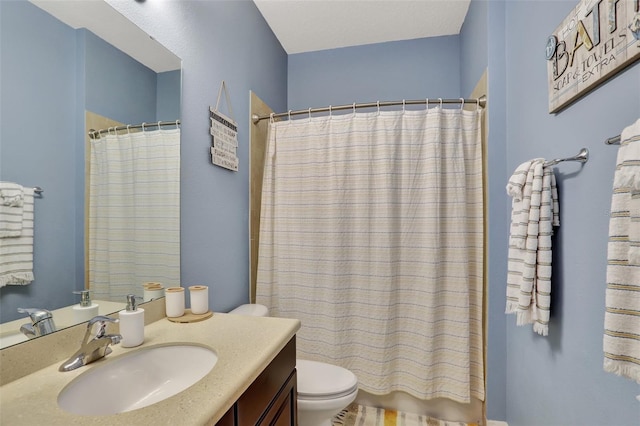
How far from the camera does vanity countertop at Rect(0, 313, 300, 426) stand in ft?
1.96

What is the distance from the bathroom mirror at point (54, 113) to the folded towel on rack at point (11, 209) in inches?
0.8

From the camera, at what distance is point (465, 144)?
1797 mm

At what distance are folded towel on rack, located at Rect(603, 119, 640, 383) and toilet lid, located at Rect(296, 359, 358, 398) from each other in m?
1.02

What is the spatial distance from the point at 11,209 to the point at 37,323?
11.9 inches

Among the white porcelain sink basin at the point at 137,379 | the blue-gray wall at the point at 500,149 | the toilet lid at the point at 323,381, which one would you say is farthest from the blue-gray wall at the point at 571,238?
the white porcelain sink basin at the point at 137,379

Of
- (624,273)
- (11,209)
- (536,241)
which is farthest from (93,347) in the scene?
(536,241)

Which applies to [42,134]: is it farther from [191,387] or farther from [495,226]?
[495,226]

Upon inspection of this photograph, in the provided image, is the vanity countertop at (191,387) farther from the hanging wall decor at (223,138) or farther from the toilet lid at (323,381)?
the hanging wall decor at (223,138)

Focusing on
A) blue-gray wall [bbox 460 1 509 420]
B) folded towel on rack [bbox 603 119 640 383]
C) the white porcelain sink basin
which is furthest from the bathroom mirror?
blue-gray wall [bbox 460 1 509 420]

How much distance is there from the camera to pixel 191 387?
70cm

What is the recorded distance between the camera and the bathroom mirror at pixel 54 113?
2.36ft

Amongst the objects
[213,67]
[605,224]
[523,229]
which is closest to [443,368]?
[523,229]

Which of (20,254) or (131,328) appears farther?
(131,328)

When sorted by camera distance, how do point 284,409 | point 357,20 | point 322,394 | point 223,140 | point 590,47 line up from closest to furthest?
1. point 590,47
2. point 284,409
3. point 322,394
4. point 223,140
5. point 357,20
